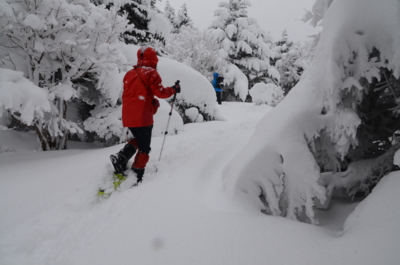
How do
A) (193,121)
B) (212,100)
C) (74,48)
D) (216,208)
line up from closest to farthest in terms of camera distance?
(216,208) → (74,48) → (193,121) → (212,100)

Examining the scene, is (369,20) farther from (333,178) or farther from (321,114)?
(333,178)

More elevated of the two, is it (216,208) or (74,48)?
(74,48)

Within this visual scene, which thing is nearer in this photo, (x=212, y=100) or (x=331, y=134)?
(x=331, y=134)

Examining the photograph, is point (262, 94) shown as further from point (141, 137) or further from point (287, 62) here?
point (141, 137)

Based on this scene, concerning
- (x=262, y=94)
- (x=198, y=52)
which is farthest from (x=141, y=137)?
(x=198, y=52)

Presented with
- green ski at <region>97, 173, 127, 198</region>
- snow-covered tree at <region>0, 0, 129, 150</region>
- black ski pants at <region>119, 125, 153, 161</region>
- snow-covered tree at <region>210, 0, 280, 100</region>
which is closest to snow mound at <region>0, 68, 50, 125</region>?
snow-covered tree at <region>0, 0, 129, 150</region>

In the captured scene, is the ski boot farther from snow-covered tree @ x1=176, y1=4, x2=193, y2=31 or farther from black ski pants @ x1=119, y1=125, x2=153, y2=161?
snow-covered tree @ x1=176, y1=4, x2=193, y2=31

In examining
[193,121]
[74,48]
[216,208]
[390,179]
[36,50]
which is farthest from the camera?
[193,121]

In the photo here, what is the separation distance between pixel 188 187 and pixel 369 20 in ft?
8.19

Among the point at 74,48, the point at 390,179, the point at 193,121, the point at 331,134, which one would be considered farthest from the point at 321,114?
the point at 193,121

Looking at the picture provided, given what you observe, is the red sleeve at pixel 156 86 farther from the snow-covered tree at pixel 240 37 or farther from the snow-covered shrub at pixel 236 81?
the snow-covered tree at pixel 240 37

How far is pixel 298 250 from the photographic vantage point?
1658mm

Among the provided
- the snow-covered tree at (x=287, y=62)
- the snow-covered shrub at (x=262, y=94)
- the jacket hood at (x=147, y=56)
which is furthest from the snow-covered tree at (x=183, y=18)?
the jacket hood at (x=147, y=56)

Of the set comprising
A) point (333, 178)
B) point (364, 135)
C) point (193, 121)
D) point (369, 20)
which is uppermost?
point (369, 20)
